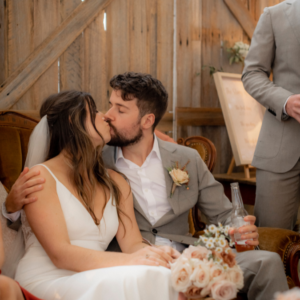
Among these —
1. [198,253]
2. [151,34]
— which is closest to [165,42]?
[151,34]

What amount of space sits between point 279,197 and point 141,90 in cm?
98

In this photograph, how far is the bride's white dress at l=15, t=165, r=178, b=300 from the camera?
1.24m

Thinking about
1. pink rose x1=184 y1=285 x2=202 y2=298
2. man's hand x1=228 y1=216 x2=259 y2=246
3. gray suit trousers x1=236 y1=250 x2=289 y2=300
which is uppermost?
pink rose x1=184 y1=285 x2=202 y2=298

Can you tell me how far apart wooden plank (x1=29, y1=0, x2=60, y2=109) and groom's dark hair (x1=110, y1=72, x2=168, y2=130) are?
1.14m

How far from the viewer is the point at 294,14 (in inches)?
77.7

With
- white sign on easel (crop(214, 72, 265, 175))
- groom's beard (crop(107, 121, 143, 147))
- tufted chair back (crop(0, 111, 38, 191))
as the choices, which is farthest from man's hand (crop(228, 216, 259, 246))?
white sign on easel (crop(214, 72, 265, 175))

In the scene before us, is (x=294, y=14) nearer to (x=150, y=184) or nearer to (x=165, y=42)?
(x=150, y=184)

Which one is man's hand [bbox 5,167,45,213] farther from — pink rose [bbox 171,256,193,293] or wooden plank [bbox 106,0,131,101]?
wooden plank [bbox 106,0,131,101]

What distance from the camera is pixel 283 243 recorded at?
5.59 ft

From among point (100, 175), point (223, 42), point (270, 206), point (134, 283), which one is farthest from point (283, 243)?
point (223, 42)

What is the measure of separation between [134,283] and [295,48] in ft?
4.93

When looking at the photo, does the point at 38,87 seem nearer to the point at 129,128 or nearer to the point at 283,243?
the point at 129,128

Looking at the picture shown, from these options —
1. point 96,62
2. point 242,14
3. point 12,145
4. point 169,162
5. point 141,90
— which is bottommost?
point 169,162

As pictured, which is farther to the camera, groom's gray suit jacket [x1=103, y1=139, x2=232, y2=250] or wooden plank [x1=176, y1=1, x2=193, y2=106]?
wooden plank [x1=176, y1=1, x2=193, y2=106]
